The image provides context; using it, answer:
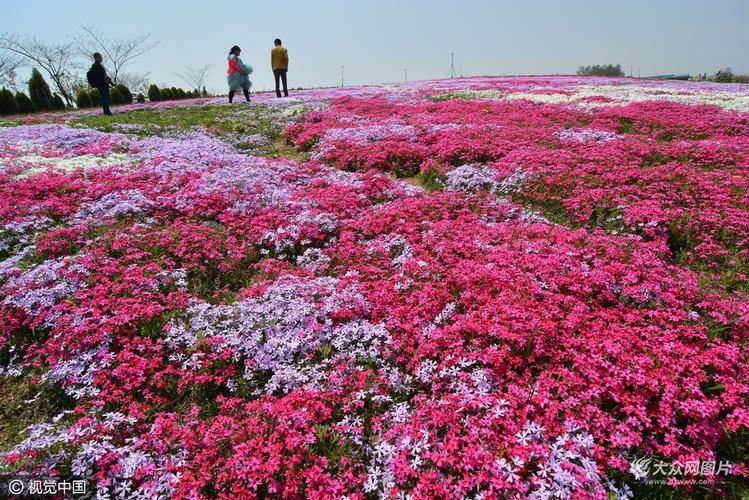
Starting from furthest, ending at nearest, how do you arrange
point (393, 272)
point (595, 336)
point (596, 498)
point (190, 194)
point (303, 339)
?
point (190, 194) → point (393, 272) → point (303, 339) → point (595, 336) → point (596, 498)

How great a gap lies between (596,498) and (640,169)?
35.5 ft

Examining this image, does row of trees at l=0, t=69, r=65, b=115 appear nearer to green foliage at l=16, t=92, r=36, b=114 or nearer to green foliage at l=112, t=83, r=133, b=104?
green foliage at l=16, t=92, r=36, b=114

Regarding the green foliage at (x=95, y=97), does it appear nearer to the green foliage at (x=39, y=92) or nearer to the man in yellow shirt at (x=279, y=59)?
the green foliage at (x=39, y=92)

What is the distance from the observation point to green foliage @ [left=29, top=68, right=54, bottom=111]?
37219 millimetres

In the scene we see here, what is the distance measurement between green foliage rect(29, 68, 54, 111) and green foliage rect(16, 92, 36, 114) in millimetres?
336

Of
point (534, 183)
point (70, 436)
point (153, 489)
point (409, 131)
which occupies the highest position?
point (409, 131)

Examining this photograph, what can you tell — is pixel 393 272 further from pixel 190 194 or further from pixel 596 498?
pixel 190 194

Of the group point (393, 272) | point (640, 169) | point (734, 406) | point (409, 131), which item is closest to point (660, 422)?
point (734, 406)

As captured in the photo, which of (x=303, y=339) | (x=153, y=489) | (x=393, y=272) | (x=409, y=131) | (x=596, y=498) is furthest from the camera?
Result: (x=409, y=131)

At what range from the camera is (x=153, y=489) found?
14.1 feet

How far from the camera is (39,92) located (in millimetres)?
37438

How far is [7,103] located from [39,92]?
288cm

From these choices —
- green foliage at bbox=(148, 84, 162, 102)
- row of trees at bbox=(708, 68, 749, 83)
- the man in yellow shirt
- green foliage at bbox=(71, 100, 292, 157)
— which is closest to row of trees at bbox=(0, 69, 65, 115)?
green foliage at bbox=(148, 84, 162, 102)

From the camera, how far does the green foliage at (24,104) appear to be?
36.4 m
